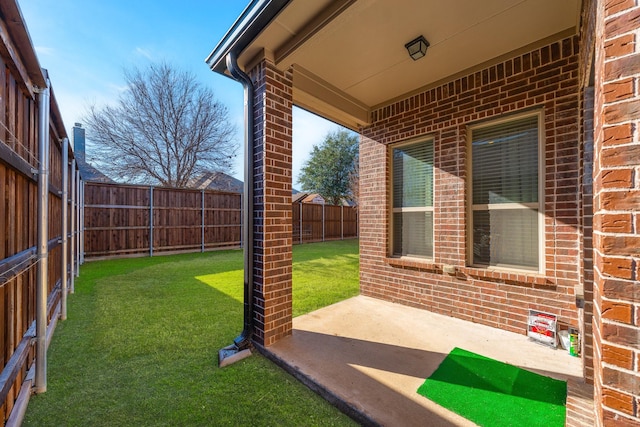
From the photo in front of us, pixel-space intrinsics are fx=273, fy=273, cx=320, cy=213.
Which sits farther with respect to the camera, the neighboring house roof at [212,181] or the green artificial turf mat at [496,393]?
the neighboring house roof at [212,181]

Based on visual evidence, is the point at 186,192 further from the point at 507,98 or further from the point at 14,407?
the point at 507,98

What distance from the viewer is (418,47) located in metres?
2.54

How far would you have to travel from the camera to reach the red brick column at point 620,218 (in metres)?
0.93

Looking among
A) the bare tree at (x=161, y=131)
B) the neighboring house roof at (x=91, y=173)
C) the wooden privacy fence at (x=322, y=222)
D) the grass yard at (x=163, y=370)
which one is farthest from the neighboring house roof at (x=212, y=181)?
the grass yard at (x=163, y=370)

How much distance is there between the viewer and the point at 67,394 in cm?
192

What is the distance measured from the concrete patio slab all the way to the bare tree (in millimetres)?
14008

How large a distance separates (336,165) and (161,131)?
11117 millimetres

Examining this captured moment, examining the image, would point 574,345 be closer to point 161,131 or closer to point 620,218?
point 620,218

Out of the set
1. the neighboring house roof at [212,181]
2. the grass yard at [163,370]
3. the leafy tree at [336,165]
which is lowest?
the grass yard at [163,370]

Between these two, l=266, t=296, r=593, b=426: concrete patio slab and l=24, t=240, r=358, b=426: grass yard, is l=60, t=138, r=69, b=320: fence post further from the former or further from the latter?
l=266, t=296, r=593, b=426: concrete patio slab

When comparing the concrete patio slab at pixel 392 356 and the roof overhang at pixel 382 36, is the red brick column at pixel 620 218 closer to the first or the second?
the concrete patio slab at pixel 392 356

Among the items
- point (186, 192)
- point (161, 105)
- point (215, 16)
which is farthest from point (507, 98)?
point (161, 105)

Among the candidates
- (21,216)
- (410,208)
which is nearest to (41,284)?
(21,216)

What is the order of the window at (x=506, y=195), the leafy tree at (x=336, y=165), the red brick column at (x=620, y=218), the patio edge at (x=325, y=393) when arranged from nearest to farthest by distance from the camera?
1. the red brick column at (x=620, y=218)
2. the patio edge at (x=325, y=393)
3. the window at (x=506, y=195)
4. the leafy tree at (x=336, y=165)
